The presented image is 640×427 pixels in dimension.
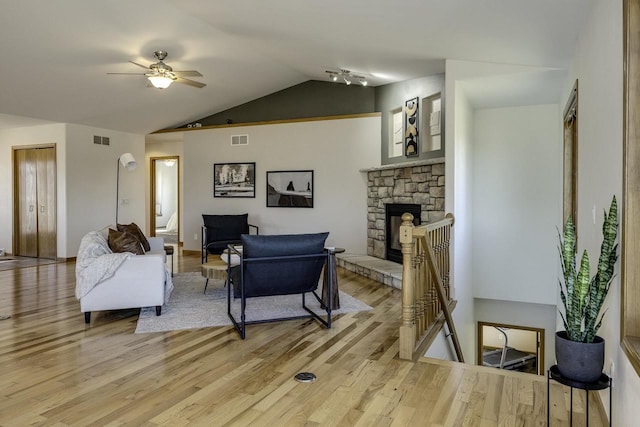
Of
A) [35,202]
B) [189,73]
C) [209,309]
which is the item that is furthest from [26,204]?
[209,309]

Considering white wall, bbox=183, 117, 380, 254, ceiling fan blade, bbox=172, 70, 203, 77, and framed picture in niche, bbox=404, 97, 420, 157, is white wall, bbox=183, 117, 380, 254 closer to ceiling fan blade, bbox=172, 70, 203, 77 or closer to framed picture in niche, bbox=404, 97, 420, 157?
framed picture in niche, bbox=404, 97, 420, 157

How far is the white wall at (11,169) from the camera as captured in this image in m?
7.81

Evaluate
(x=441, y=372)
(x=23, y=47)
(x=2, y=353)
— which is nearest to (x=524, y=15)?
(x=441, y=372)

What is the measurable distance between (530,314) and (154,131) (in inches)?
300

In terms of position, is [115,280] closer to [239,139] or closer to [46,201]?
[239,139]

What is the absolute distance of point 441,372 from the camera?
2990mm

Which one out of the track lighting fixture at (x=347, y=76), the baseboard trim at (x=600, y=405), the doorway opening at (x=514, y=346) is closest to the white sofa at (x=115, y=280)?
the baseboard trim at (x=600, y=405)

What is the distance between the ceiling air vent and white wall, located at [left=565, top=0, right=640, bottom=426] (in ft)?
20.1

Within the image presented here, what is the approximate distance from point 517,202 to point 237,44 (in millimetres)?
4309

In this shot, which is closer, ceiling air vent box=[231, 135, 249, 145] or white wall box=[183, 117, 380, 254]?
white wall box=[183, 117, 380, 254]

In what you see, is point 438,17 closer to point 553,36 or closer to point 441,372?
point 553,36

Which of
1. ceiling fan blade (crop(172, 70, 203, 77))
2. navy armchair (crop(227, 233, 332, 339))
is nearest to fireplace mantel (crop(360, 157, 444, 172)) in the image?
navy armchair (crop(227, 233, 332, 339))

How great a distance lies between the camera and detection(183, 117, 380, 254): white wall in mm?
7629

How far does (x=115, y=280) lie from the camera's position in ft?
13.5
